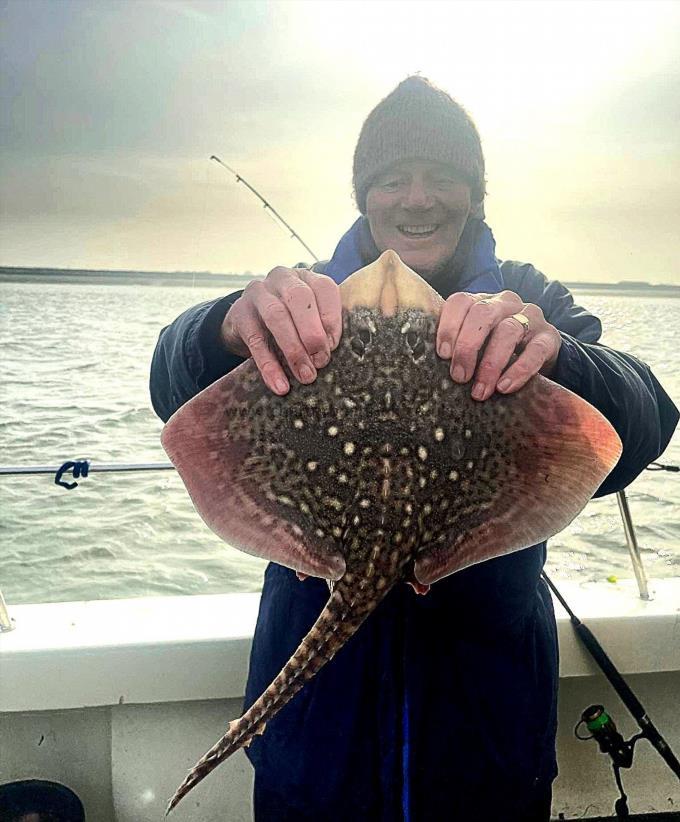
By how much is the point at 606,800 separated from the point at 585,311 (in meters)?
2.04

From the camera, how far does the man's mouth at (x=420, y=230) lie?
1.99 meters

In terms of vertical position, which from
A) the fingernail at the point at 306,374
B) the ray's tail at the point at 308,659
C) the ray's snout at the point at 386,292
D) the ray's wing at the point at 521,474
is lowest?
the ray's tail at the point at 308,659

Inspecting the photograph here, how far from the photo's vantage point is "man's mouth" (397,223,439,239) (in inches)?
78.5

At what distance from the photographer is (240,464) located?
3.97 ft

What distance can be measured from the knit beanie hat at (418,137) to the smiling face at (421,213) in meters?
0.03

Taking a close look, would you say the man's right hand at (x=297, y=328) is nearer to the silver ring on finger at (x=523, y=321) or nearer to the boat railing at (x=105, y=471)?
the silver ring on finger at (x=523, y=321)

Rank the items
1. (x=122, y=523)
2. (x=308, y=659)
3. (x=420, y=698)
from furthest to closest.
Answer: (x=122, y=523) < (x=420, y=698) < (x=308, y=659)

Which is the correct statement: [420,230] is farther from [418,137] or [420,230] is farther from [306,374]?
[306,374]

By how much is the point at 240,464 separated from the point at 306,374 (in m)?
0.19

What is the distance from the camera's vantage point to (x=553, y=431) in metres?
1.20

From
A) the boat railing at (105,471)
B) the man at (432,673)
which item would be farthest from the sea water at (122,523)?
the man at (432,673)

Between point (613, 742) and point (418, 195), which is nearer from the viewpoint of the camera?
point (418, 195)

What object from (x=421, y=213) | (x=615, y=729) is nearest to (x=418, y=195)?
(x=421, y=213)

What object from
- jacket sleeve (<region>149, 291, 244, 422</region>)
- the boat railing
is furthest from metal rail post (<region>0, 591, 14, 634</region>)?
jacket sleeve (<region>149, 291, 244, 422</region>)
